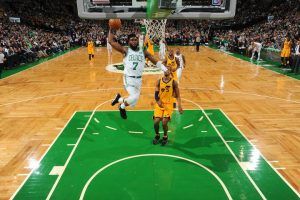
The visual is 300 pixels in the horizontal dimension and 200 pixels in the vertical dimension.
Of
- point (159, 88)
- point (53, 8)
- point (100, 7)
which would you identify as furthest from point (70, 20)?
point (159, 88)

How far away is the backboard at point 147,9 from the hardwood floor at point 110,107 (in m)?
2.69

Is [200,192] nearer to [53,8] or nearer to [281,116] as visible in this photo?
[281,116]

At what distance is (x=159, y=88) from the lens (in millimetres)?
6156

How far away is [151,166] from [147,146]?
0.91m

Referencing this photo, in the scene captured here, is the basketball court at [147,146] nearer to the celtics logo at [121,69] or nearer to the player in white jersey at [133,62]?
the player in white jersey at [133,62]

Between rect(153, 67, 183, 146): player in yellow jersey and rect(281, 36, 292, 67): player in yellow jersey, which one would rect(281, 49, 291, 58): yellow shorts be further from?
rect(153, 67, 183, 146): player in yellow jersey

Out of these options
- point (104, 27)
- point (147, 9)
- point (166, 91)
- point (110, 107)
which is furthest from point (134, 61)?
point (104, 27)

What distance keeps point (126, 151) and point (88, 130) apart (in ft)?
5.10

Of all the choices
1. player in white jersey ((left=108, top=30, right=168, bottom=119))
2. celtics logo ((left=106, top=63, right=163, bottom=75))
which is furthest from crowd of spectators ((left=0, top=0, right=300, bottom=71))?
player in white jersey ((left=108, top=30, right=168, bottom=119))

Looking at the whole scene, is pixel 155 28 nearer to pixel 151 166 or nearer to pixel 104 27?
pixel 151 166

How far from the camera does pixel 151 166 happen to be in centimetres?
550

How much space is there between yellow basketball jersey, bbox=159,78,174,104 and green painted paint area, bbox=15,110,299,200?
0.98 metres

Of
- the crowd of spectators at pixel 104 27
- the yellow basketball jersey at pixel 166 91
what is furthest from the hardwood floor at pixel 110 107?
the crowd of spectators at pixel 104 27

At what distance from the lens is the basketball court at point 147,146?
484 centimetres
